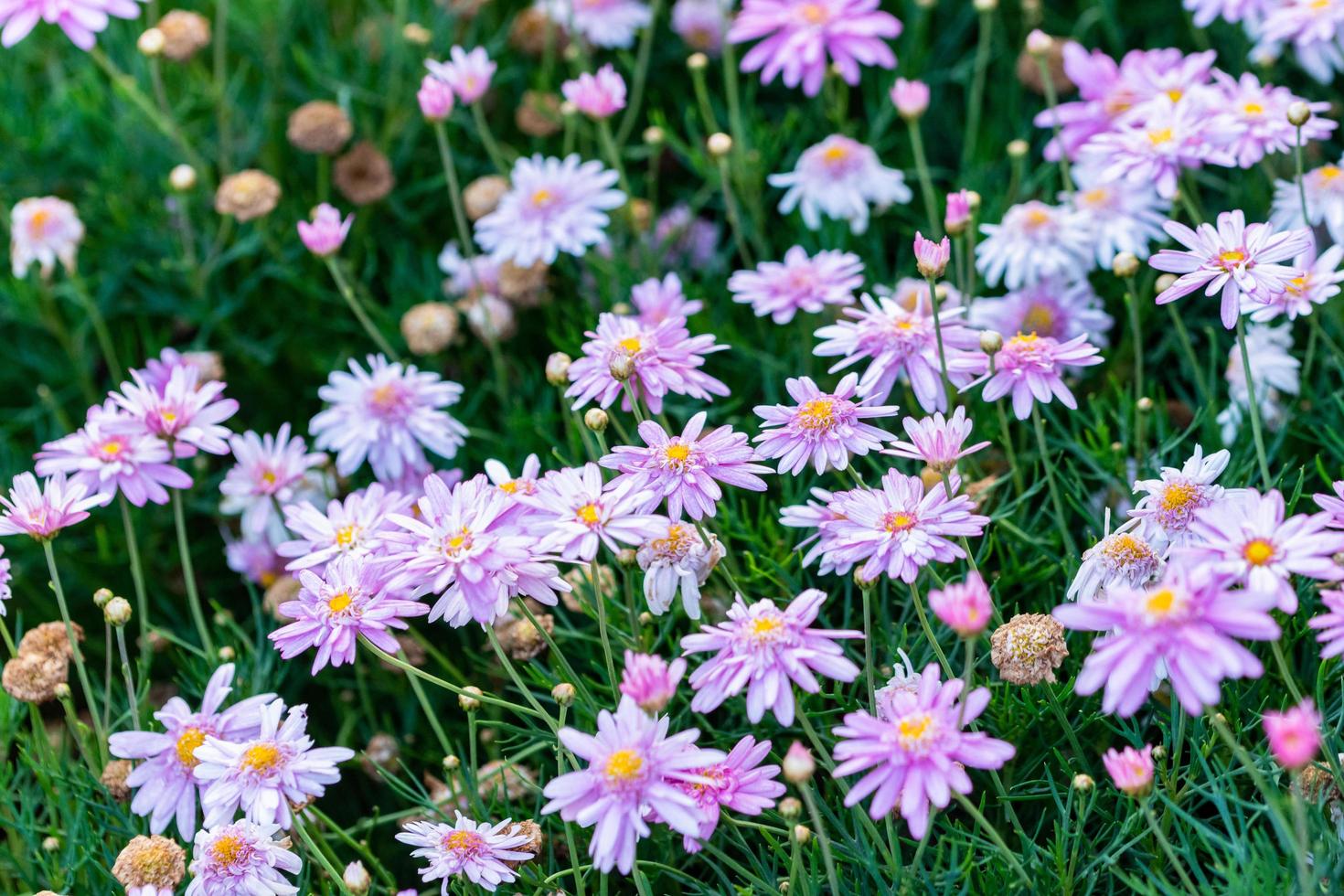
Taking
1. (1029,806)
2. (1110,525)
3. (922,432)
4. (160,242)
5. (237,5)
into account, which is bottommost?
(1029,806)

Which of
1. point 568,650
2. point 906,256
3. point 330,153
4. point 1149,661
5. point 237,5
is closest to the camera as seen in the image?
point 1149,661

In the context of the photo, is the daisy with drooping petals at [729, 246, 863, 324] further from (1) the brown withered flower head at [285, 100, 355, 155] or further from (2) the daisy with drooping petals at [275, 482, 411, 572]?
(1) the brown withered flower head at [285, 100, 355, 155]

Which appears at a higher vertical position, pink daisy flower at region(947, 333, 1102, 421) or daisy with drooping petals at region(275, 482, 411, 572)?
daisy with drooping petals at region(275, 482, 411, 572)

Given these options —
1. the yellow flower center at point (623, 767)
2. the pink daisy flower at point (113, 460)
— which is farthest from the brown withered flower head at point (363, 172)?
the yellow flower center at point (623, 767)

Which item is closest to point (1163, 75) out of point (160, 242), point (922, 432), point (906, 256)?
point (906, 256)

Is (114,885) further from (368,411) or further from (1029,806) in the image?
(1029,806)

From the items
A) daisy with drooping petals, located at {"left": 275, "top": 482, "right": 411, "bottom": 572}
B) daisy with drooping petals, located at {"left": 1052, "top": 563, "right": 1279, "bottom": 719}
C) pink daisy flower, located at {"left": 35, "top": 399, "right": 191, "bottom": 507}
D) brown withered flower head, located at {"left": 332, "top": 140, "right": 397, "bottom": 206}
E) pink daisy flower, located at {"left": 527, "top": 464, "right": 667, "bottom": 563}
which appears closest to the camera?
daisy with drooping petals, located at {"left": 1052, "top": 563, "right": 1279, "bottom": 719}

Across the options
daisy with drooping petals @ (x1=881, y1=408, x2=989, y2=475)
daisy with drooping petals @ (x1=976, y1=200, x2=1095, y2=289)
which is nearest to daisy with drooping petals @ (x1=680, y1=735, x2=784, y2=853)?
daisy with drooping petals @ (x1=881, y1=408, x2=989, y2=475)
